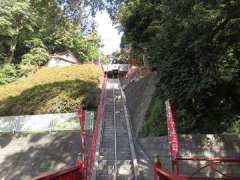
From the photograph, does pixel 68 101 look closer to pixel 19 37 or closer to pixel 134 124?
pixel 134 124

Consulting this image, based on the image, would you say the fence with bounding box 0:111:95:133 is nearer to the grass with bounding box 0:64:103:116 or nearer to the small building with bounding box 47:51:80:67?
the grass with bounding box 0:64:103:116

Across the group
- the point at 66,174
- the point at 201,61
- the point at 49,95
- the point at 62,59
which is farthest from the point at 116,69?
the point at 66,174

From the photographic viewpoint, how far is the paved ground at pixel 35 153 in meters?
11.2

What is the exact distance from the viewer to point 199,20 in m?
8.66

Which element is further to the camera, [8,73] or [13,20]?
[13,20]

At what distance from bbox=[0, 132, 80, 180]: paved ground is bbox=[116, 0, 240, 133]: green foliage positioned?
4.73 m

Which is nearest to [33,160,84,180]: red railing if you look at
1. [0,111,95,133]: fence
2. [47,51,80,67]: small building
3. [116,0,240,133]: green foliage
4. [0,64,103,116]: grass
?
[116,0,240,133]: green foliage

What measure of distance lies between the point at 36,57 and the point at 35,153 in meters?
19.0

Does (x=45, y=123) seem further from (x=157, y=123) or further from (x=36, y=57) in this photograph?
(x=36, y=57)

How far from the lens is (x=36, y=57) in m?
29.6

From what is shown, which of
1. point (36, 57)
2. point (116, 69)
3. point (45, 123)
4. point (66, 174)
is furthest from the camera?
point (116, 69)

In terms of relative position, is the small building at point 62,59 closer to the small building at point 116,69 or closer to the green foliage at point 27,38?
the green foliage at point 27,38

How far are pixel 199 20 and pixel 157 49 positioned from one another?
1940 mm

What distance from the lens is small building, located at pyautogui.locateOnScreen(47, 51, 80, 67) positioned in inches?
1298
